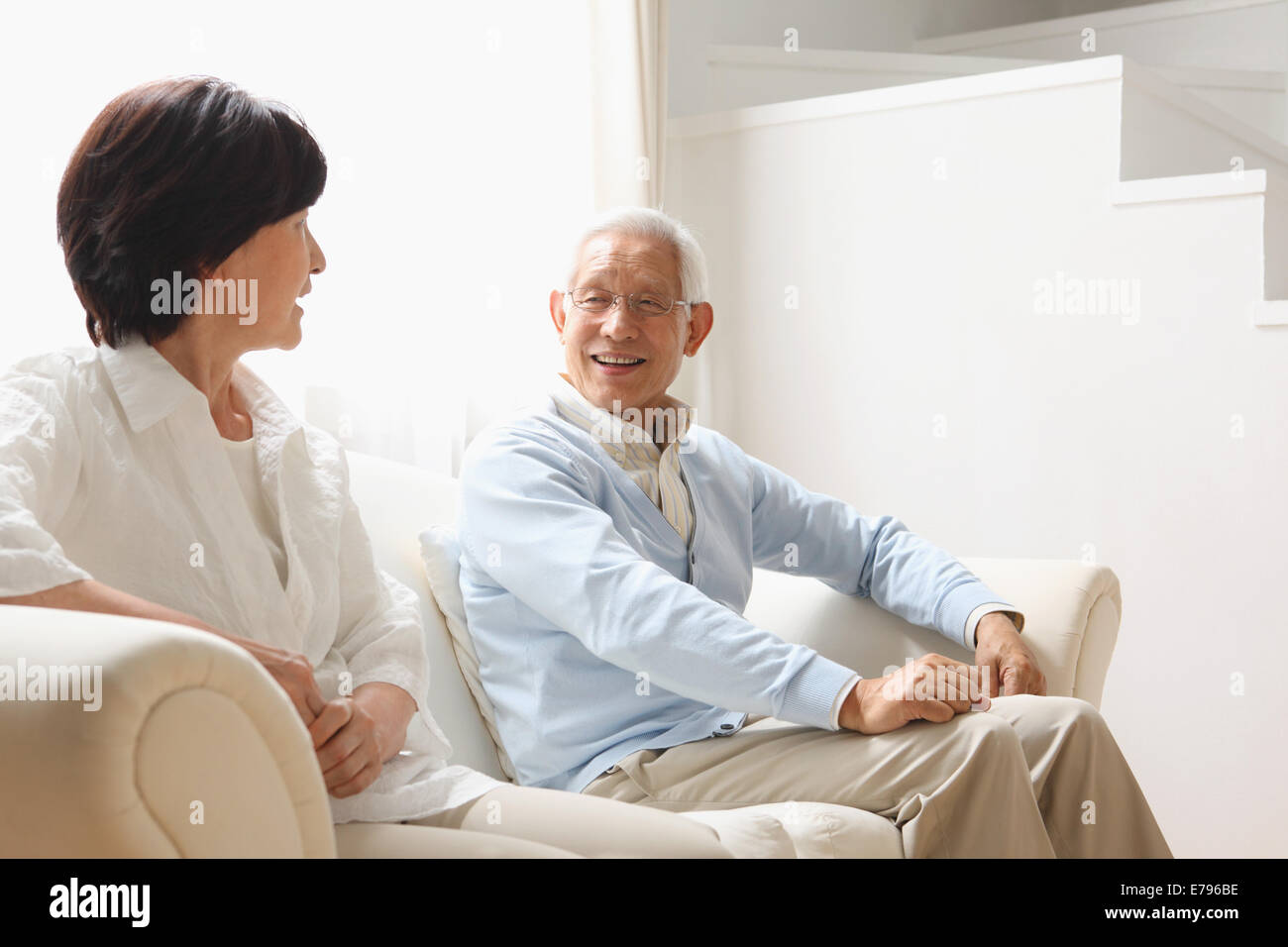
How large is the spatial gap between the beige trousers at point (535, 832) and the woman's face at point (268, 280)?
0.50 metres

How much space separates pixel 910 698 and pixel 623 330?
655mm

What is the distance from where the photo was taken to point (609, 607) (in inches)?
57.9

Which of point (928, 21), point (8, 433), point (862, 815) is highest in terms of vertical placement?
point (928, 21)

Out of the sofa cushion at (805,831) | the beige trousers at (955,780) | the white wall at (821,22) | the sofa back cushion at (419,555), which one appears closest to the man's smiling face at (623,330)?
the sofa back cushion at (419,555)

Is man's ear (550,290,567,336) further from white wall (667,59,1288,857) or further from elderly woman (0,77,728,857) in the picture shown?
white wall (667,59,1288,857)

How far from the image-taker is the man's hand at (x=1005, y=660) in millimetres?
1699

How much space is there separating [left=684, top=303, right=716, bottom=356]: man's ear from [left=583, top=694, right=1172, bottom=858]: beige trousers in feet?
2.06

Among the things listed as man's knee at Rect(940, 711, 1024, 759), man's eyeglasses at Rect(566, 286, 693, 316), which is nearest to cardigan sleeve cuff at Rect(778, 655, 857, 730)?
man's knee at Rect(940, 711, 1024, 759)

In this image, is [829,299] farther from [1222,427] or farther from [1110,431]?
[1222,427]

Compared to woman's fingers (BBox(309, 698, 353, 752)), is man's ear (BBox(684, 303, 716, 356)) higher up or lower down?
higher up

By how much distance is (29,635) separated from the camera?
893mm

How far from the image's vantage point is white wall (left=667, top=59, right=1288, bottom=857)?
2.42 m

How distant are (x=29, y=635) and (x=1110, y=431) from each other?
216 cm
